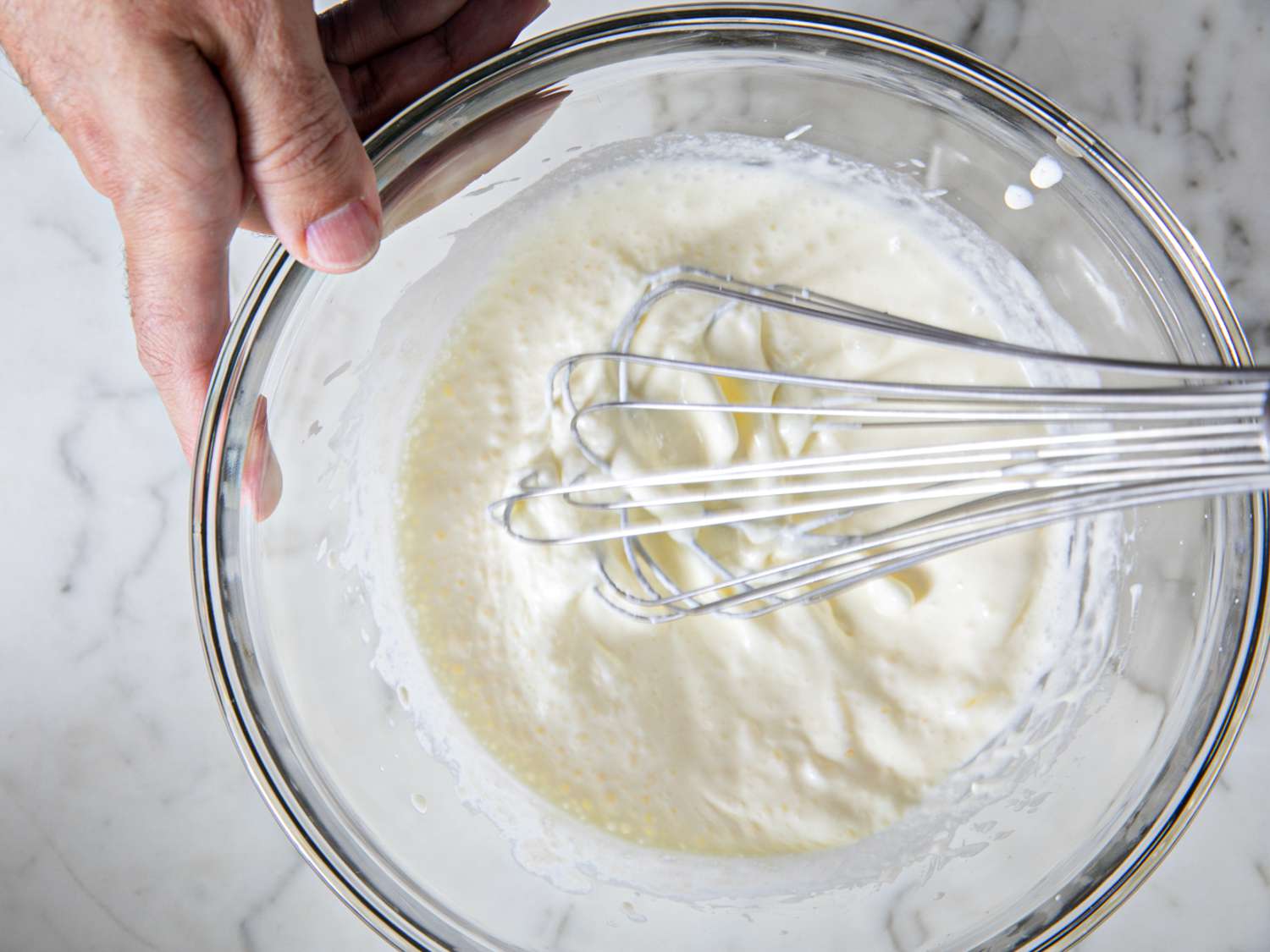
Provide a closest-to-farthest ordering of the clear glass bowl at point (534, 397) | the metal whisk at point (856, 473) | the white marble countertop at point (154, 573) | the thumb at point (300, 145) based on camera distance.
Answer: the metal whisk at point (856, 473) → the thumb at point (300, 145) → the clear glass bowl at point (534, 397) → the white marble countertop at point (154, 573)

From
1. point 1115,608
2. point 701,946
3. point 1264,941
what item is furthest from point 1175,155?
point 701,946

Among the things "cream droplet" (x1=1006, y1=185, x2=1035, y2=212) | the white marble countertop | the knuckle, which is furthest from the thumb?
"cream droplet" (x1=1006, y1=185, x2=1035, y2=212)

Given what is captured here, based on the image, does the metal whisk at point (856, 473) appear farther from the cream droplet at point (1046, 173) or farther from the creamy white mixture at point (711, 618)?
the cream droplet at point (1046, 173)

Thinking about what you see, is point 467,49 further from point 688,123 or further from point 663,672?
point 663,672

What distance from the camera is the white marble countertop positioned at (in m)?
1.04

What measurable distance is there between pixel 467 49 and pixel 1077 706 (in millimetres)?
935

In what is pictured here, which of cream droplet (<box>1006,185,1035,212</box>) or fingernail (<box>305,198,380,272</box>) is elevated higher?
cream droplet (<box>1006,185,1035,212</box>)

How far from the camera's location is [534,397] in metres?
0.96

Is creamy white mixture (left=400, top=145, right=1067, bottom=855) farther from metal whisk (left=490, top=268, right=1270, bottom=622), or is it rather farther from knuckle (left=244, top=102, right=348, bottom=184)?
knuckle (left=244, top=102, right=348, bottom=184)

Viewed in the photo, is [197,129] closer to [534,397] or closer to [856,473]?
[534,397]

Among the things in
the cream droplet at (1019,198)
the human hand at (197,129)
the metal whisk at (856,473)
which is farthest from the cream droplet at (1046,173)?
the human hand at (197,129)

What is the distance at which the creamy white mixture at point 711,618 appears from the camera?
931 mm

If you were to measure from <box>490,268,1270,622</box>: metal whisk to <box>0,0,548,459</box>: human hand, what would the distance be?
0.82 feet

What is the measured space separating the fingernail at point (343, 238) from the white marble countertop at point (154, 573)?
1.12ft
